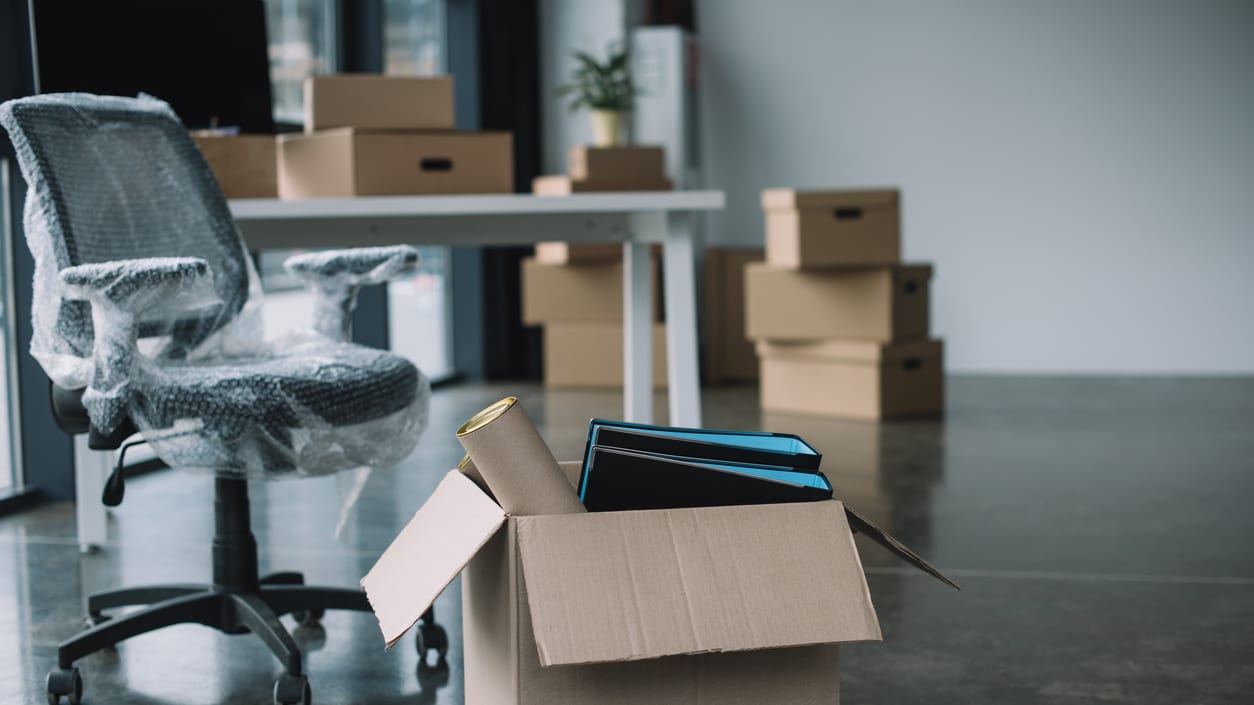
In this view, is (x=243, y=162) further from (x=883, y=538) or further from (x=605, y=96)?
(x=605, y=96)

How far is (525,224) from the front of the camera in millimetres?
2510

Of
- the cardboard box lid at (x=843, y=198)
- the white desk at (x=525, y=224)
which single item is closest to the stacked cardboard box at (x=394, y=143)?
the white desk at (x=525, y=224)

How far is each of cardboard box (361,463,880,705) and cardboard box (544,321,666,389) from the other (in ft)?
13.0

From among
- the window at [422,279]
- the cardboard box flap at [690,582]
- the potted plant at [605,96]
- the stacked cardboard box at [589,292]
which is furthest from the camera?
the potted plant at [605,96]

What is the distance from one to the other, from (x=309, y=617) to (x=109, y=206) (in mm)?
734

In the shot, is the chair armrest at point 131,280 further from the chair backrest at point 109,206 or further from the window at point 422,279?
the window at point 422,279

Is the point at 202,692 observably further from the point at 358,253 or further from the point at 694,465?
the point at 694,465

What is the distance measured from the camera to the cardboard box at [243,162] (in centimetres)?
248

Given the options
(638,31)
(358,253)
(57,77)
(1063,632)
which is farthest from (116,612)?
(638,31)

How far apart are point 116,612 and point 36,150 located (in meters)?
0.82

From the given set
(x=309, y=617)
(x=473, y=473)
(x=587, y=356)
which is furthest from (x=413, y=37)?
(x=473, y=473)

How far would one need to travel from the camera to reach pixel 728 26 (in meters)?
5.96

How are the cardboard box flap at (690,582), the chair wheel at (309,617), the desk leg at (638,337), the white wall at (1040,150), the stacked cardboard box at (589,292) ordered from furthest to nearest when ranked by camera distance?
the white wall at (1040,150) < the stacked cardboard box at (589,292) < the desk leg at (638,337) < the chair wheel at (309,617) < the cardboard box flap at (690,582)

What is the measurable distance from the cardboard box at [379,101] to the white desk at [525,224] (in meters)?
0.24
